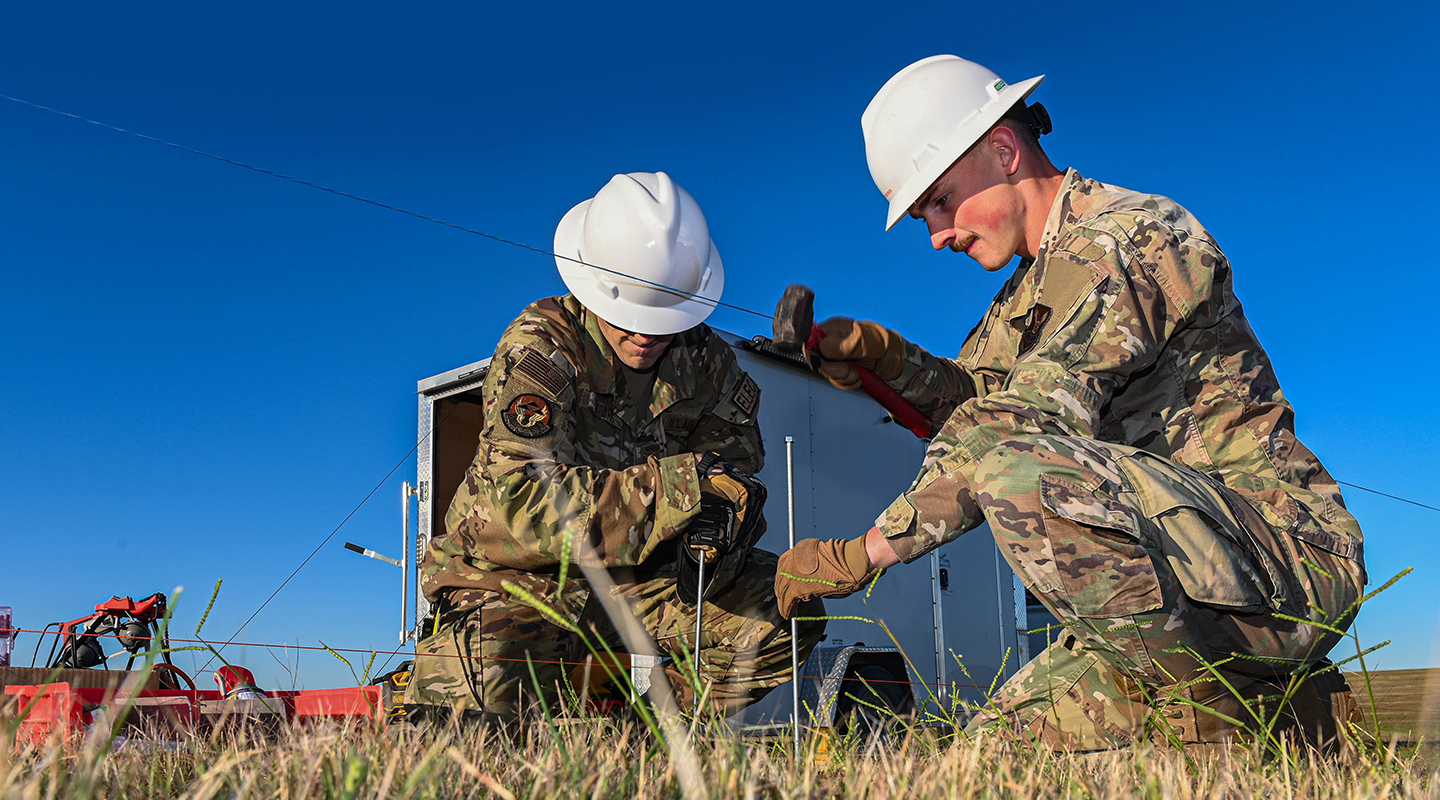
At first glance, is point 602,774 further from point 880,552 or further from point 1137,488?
point 1137,488

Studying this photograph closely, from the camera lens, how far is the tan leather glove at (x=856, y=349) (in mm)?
3436

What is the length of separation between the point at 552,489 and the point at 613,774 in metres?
2.10

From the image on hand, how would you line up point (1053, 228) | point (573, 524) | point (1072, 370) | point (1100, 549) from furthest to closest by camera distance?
point (573, 524) < point (1053, 228) < point (1072, 370) < point (1100, 549)

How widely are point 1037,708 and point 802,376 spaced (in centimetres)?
361

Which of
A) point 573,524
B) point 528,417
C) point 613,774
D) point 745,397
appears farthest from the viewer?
point 745,397

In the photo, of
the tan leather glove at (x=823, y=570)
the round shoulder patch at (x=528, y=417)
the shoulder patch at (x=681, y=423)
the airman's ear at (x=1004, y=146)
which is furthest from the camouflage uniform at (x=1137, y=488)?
the shoulder patch at (x=681, y=423)

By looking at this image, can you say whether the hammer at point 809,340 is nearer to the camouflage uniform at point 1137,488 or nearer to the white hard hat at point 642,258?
the white hard hat at point 642,258

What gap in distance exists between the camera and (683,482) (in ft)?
10.7

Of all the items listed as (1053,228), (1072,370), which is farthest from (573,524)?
(1053,228)

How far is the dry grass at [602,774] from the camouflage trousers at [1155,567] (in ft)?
1.72

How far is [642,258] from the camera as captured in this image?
3854mm

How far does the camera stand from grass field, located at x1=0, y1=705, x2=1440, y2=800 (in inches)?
41.5

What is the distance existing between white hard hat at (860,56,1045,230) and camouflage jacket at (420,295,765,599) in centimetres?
113

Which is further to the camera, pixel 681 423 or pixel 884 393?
pixel 681 423
